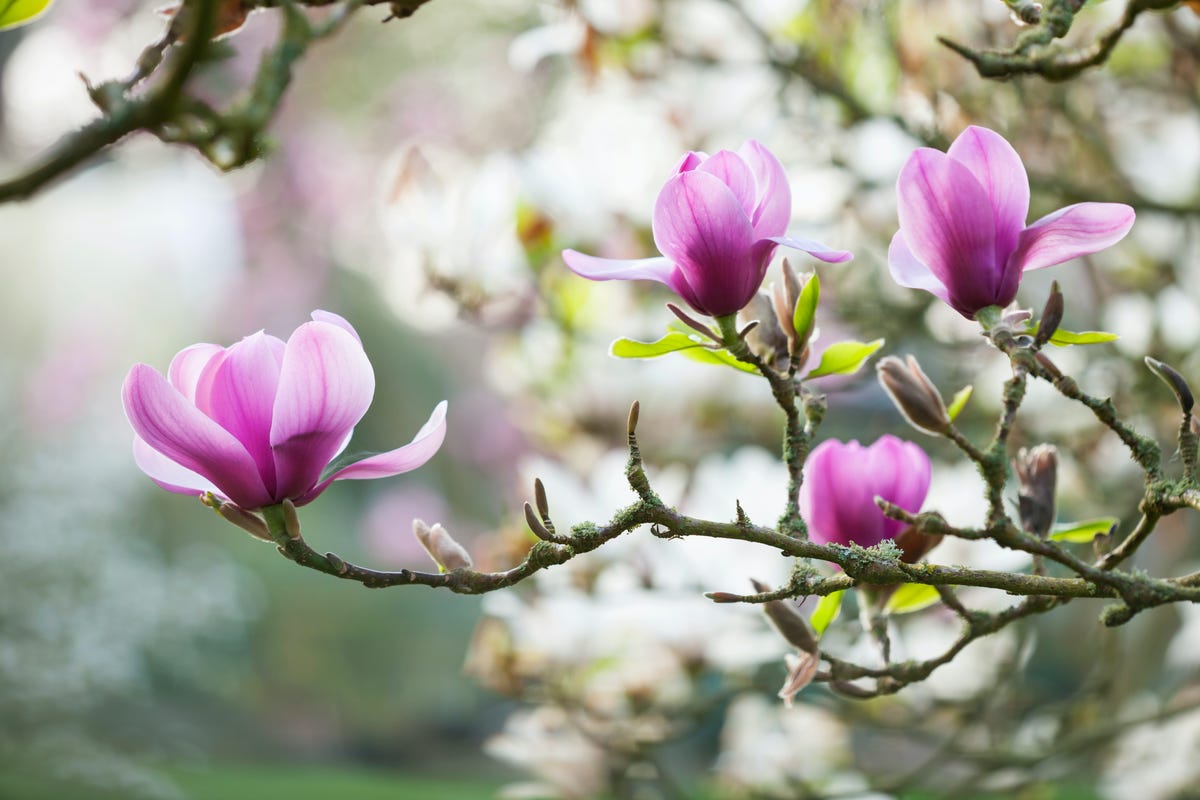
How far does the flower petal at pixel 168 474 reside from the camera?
0.38m

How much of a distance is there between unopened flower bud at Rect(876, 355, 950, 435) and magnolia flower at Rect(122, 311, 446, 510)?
0.52 ft

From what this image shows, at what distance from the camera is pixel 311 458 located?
383 mm

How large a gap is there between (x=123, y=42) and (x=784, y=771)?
2908 millimetres

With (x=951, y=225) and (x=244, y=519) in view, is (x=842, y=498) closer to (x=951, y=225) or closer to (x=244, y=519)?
(x=951, y=225)

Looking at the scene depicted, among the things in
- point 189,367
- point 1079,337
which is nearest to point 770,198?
point 1079,337

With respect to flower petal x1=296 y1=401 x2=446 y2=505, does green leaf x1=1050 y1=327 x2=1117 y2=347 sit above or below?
above

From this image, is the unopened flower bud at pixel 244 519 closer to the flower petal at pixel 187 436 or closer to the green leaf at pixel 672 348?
the flower petal at pixel 187 436

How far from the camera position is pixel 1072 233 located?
38 centimetres

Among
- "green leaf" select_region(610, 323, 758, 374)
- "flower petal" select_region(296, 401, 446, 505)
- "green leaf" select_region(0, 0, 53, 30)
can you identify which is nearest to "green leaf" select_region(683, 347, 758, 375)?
"green leaf" select_region(610, 323, 758, 374)

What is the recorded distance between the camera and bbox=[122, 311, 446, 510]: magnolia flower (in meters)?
0.36

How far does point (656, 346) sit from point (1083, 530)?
0.64 feet

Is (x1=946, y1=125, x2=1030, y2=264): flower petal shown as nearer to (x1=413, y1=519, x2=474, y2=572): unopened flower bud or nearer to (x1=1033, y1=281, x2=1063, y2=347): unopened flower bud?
(x1=1033, y1=281, x2=1063, y2=347): unopened flower bud

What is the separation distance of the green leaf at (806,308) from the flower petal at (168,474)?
0.22m

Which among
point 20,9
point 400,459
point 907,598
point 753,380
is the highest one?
point 20,9
